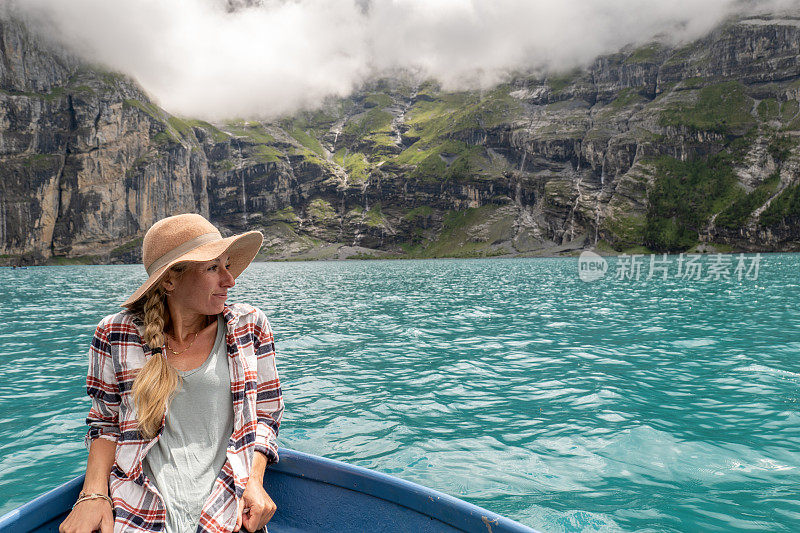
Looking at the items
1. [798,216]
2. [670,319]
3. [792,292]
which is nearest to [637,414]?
[670,319]

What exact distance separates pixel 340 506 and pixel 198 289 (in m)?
2.24

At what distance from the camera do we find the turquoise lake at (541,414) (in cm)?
628

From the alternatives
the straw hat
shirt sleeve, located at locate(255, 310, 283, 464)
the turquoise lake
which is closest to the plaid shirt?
shirt sleeve, located at locate(255, 310, 283, 464)

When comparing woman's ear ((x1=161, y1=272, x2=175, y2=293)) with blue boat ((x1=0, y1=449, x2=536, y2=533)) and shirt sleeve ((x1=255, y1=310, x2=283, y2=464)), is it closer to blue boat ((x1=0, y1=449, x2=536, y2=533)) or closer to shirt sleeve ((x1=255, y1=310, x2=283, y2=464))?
shirt sleeve ((x1=255, y1=310, x2=283, y2=464))

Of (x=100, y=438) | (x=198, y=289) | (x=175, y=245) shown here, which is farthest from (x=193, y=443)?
(x=175, y=245)

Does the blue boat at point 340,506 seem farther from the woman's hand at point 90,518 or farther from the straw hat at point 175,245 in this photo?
the straw hat at point 175,245

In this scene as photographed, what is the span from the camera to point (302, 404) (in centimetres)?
1063

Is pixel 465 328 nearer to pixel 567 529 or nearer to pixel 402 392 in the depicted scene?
pixel 402 392

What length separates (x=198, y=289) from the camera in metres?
3.55

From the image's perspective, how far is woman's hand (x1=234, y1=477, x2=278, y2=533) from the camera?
338 cm

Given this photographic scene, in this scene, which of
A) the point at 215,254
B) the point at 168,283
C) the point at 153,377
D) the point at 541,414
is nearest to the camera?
the point at 153,377

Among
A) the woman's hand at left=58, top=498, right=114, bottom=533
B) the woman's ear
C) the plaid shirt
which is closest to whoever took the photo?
the woman's hand at left=58, top=498, right=114, bottom=533

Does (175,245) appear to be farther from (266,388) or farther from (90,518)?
(90,518)

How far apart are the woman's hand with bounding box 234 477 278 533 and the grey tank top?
277mm
